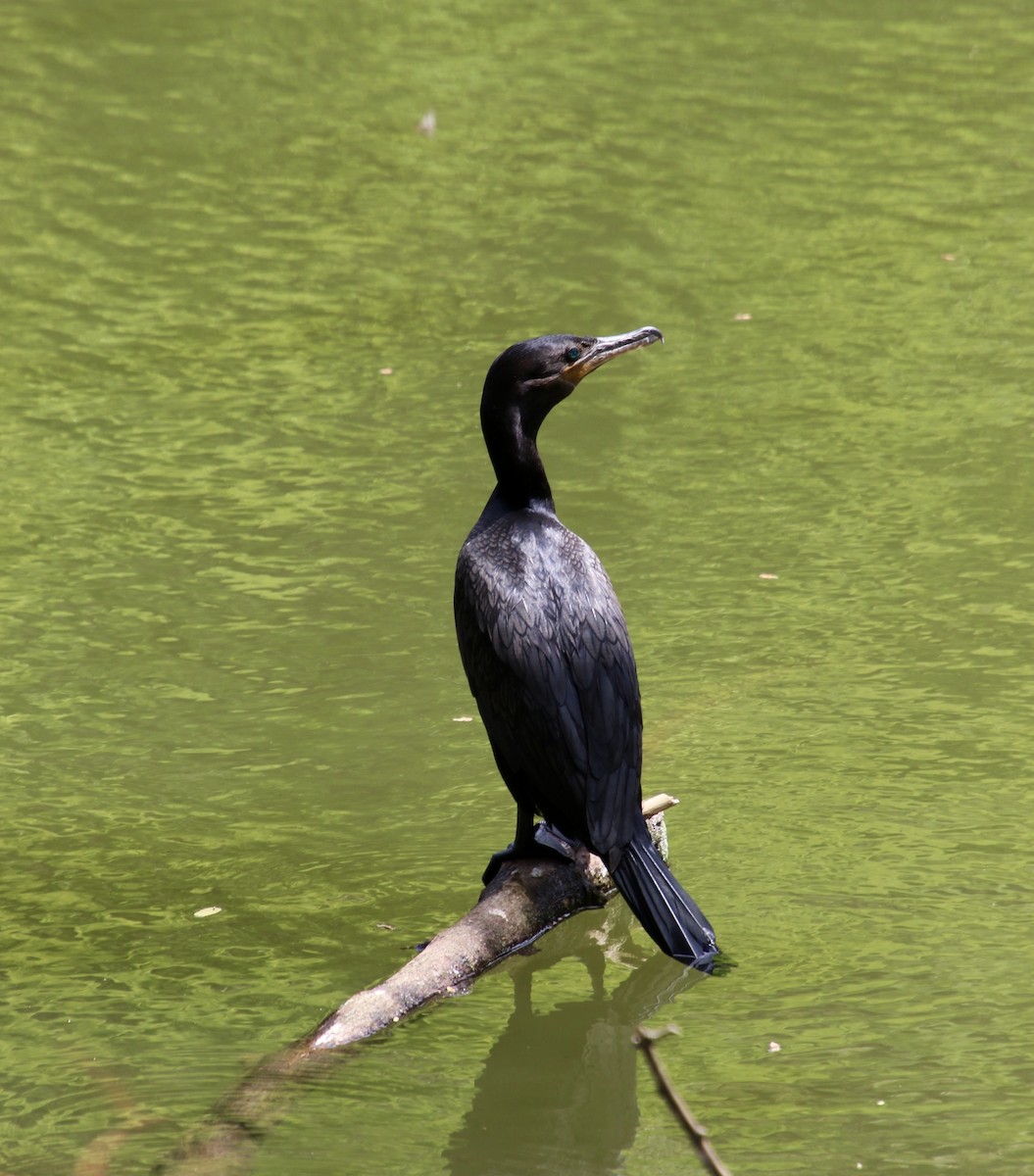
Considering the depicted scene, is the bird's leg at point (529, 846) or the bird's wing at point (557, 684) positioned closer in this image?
the bird's wing at point (557, 684)

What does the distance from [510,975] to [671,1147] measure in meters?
0.67

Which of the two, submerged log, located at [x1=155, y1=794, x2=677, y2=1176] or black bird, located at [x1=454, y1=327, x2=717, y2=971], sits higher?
black bird, located at [x1=454, y1=327, x2=717, y2=971]

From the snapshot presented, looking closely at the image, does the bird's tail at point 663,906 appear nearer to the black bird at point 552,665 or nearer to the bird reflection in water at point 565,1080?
the black bird at point 552,665

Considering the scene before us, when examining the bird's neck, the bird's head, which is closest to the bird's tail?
the bird's neck

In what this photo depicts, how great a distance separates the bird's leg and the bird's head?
2.67 feet

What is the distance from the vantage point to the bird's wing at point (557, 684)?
3609 millimetres

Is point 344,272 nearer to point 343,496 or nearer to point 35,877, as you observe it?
point 343,496

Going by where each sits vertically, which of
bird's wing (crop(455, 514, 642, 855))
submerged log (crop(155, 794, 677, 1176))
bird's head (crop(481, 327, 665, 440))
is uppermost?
bird's head (crop(481, 327, 665, 440))

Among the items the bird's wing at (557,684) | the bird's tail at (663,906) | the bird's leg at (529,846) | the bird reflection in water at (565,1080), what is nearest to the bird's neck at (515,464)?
the bird's wing at (557,684)

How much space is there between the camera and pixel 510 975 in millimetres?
3799

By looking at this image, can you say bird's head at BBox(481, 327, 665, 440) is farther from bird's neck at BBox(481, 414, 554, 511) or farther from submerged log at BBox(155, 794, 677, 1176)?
submerged log at BBox(155, 794, 677, 1176)

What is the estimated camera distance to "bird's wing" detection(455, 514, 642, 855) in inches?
142

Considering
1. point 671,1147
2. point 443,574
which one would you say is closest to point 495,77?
point 443,574

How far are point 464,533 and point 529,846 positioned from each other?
2.10 meters
